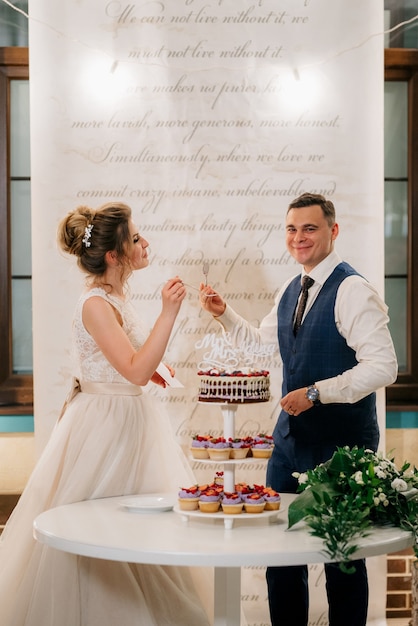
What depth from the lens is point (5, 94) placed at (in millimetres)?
4500

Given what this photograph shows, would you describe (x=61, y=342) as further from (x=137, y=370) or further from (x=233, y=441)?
(x=233, y=441)

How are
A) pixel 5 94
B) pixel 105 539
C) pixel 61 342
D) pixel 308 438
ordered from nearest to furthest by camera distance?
pixel 105 539 → pixel 308 438 → pixel 61 342 → pixel 5 94

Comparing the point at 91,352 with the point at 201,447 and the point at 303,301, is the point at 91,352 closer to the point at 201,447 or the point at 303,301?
the point at 201,447

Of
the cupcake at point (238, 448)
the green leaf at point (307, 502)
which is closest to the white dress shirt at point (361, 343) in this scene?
the cupcake at point (238, 448)

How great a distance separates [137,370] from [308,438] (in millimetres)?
890

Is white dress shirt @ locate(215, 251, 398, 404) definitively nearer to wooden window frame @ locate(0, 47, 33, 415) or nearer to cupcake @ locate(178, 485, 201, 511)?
cupcake @ locate(178, 485, 201, 511)

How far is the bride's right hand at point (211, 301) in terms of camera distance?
3.78 meters

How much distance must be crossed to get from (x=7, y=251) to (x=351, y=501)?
2733mm

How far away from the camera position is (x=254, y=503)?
8.11 ft

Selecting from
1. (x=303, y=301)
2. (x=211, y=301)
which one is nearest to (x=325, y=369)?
(x=303, y=301)

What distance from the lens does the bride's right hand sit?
3.78 metres

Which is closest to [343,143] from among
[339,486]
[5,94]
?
[5,94]

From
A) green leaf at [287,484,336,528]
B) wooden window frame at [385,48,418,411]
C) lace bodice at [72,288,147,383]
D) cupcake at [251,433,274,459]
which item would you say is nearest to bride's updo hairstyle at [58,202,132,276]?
lace bodice at [72,288,147,383]

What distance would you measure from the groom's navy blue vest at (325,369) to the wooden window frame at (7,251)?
1617 millimetres
